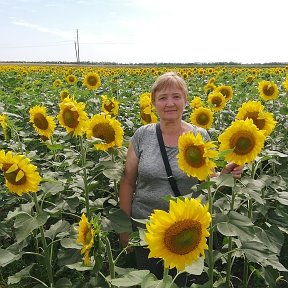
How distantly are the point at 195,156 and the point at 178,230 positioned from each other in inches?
26.9

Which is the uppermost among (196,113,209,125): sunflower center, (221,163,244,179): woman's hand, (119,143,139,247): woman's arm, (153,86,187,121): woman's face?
(153,86,187,121): woman's face

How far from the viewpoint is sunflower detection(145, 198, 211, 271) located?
1652mm

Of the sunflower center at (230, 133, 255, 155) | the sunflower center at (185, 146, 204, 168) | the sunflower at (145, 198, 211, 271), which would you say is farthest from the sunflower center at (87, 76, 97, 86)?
the sunflower at (145, 198, 211, 271)

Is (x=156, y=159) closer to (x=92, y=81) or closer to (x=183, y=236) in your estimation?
(x=183, y=236)

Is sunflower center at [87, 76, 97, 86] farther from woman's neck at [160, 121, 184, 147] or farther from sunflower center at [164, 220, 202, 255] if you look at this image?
sunflower center at [164, 220, 202, 255]

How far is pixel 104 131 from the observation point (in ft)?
10.4

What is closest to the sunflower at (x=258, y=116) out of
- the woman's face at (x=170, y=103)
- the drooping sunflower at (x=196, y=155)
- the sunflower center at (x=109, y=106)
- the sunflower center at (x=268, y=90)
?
the woman's face at (x=170, y=103)

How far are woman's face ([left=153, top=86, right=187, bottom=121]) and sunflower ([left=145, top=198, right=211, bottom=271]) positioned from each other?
152cm

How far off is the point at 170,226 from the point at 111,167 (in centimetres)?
149

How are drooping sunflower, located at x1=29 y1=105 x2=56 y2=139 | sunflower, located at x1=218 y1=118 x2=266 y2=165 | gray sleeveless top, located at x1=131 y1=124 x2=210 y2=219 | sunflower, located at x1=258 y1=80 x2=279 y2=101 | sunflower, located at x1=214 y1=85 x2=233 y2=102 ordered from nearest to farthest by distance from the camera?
sunflower, located at x1=218 y1=118 x2=266 y2=165
gray sleeveless top, located at x1=131 y1=124 x2=210 y2=219
drooping sunflower, located at x1=29 y1=105 x2=56 y2=139
sunflower, located at x1=258 y1=80 x2=279 y2=101
sunflower, located at x1=214 y1=85 x2=233 y2=102

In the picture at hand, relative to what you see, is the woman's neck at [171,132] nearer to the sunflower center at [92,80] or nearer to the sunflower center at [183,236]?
the sunflower center at [183,236]

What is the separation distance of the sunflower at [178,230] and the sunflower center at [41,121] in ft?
7.52

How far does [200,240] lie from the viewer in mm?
1730

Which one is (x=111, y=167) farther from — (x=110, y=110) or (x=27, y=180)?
(x=110, y=110)
